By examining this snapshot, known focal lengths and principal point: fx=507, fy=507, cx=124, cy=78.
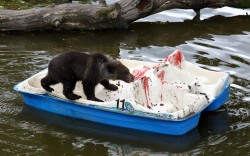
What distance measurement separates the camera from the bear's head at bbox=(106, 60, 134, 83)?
8.50m

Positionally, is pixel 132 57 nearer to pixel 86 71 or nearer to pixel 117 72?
pixel 117 72

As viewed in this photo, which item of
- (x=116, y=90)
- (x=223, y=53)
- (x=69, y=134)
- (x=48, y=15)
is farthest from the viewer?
(x=48, y=15)

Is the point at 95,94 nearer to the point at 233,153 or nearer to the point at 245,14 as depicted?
the point at 233,153

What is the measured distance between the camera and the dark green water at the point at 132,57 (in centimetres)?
790

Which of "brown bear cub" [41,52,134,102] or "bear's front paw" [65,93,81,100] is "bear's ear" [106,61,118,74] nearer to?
"brown bear cub" [41,52,134,102]

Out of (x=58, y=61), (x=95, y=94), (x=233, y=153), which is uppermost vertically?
(x=58, y=61)

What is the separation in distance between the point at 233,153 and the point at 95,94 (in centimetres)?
267

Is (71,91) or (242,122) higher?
(71,91)

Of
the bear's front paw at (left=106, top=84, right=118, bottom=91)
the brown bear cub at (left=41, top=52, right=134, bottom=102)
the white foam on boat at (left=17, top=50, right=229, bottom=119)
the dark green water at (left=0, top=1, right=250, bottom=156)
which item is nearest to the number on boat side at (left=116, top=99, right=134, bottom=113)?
the white foam on boat at (left=17, top=50, right=229, bottom=119)

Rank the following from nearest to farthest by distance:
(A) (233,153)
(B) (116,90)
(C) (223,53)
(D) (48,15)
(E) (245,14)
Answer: (A) (233,153) → (B) (116,90) → (C) (223,53) → (D) (48,15) → (E) (245,14)

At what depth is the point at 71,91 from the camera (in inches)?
337

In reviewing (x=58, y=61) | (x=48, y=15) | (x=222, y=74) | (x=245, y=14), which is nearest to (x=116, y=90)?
(x=58, y=61)

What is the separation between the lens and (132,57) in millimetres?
11641

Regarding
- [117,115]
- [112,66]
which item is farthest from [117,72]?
[117,115]
